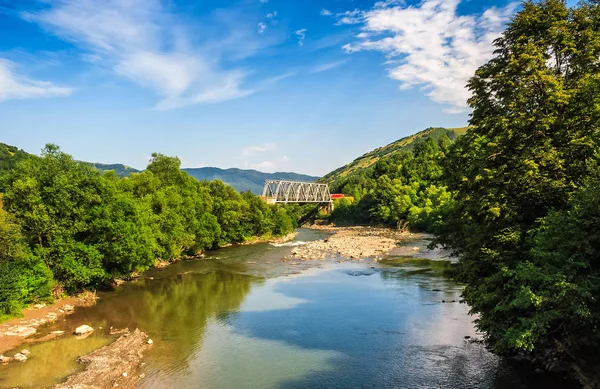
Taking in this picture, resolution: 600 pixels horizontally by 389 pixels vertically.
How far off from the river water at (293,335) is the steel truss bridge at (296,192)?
81.2 meters

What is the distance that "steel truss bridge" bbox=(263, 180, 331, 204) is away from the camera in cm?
13116

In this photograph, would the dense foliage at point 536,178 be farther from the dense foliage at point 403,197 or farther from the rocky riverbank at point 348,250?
the dense foliage at point 403,197

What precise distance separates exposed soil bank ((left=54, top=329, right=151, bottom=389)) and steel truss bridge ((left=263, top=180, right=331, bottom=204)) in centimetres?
9563

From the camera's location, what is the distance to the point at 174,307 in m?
33.8

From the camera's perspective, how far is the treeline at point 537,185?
13.5 meters

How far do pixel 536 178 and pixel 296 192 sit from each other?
13404cm

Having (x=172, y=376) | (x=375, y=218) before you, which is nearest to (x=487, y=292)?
(x=172, y=376)

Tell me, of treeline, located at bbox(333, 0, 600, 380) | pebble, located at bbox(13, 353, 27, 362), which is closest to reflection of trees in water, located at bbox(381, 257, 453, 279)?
treeline, located at bbox(333, 0, 600, 380)

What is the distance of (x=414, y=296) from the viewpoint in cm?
3534

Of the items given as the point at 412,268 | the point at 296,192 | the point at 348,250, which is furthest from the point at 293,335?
the point at 296,192

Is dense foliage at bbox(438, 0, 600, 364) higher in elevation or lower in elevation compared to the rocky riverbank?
higher

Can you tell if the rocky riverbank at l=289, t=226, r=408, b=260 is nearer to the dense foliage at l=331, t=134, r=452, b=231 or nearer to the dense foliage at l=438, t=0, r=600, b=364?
the dense foliage at l=331, t=134, r=452, b=231

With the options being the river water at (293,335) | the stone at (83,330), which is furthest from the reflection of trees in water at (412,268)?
the stone at (83,330)

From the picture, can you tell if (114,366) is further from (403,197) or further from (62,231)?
(403,197)
